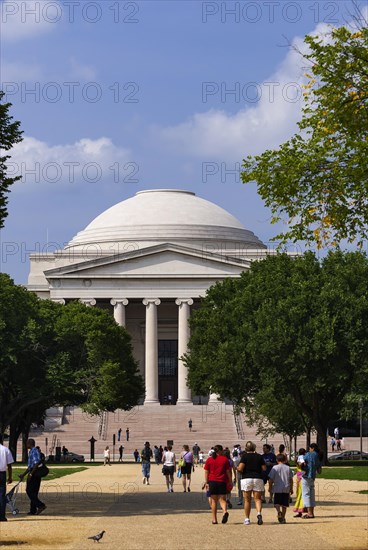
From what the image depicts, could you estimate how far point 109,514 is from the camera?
3591cm

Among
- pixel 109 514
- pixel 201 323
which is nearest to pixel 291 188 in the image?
pixel 109 514

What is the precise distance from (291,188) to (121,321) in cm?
11261

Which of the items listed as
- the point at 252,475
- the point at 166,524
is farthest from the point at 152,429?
the point at 166,524

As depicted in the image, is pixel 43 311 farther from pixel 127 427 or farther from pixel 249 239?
pixel 249 239

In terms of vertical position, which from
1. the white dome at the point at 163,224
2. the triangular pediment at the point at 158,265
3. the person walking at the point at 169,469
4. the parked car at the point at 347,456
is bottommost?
the parked car at the point at 347,456

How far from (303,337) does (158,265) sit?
2777 inches

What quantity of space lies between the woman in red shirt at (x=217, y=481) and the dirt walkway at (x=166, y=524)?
1.74 ft

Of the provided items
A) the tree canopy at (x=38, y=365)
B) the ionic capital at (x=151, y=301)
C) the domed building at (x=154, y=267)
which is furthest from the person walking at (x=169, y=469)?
the ionic capital at (x=151, y=301)

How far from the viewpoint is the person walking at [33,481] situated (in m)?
35.2

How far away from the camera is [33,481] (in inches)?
1382

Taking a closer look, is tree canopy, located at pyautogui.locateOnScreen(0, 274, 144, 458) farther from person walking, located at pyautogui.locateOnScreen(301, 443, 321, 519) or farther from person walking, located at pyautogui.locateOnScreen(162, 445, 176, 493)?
person walking, located at pyautogui.locateOnScreen(301, 443, 321, 519)

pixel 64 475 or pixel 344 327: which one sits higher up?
pixel 344 327

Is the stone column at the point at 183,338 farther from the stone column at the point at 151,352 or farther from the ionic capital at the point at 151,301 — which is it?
the stone column at the point at 151,352

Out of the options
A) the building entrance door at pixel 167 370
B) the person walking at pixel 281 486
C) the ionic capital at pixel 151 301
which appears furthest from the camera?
the building entrance door at pixel 167 370
